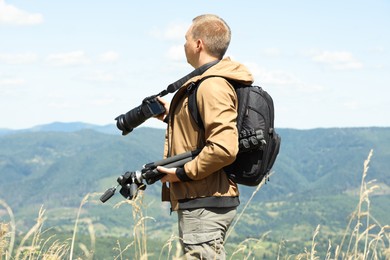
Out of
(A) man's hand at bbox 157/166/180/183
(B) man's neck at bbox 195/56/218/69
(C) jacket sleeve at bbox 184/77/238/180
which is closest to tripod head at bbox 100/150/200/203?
(A) man's hand at bbox 157/166/180/183

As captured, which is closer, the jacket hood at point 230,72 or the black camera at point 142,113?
the jacket hood at point 230,72

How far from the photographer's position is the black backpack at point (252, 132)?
12.4 ft

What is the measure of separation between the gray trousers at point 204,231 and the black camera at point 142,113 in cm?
84

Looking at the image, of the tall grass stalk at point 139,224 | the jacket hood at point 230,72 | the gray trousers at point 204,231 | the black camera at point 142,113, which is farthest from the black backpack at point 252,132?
the tall grass stalk at point 139,224

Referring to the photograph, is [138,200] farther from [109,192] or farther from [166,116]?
[166,116]

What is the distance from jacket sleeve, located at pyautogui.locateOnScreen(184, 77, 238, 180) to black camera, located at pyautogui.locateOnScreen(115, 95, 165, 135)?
2.20 ft

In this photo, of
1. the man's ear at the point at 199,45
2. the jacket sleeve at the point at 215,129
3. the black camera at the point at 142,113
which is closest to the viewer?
the jacket sleeve at the point at 215,129

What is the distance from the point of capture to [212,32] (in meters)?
3.94

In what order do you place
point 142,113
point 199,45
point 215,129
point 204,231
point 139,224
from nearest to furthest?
point 139,224 → point 215,129 → point 204,231 → point 199,45 → point 142,113

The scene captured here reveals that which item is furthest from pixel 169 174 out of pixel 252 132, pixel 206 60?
pixel 206 60

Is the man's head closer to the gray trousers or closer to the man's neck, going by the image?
the man's neck

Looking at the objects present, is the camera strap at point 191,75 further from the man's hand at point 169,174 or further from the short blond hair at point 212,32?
the man's hand at point 169,174

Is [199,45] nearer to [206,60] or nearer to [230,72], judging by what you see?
[206,60]

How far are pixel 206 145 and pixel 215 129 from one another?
142mm
